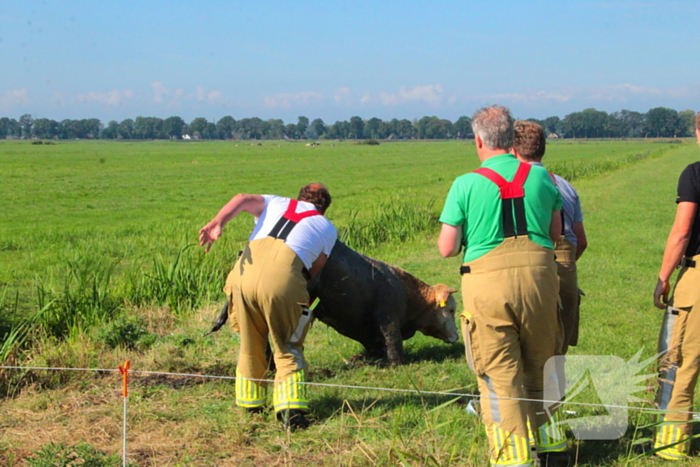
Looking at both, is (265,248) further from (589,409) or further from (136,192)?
(136,192)

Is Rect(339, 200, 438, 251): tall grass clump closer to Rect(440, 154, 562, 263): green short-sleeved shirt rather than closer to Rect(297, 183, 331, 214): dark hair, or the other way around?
Rect(297, 183, 331, 214): dark hair

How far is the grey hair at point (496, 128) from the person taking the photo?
3.71 meters

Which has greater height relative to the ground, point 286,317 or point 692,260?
point 692,260

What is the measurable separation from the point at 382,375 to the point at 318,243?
1878mm

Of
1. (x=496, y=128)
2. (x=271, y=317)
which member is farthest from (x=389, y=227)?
(x=496, y=128)

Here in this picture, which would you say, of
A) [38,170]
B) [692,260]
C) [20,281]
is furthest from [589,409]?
[38,170]

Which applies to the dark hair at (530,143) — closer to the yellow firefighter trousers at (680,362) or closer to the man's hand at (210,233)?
the yellow firefighter trousers at (680,362)

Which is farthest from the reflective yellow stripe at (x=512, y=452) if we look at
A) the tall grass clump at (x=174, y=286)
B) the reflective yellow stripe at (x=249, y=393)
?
the tall grass clump at (x=174, y=286)

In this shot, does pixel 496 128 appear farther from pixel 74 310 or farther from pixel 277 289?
pixel 74 310

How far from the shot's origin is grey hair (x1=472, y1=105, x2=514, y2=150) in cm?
371

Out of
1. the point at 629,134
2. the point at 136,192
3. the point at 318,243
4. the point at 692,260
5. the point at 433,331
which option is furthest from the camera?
the point at 629,134

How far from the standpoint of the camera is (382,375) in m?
6.05

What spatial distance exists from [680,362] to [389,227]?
11.8 meters

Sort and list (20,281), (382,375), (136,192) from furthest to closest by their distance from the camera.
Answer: (136,192)
(20,281)
(382,375)
